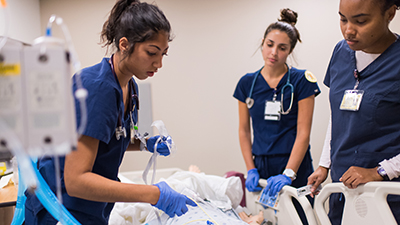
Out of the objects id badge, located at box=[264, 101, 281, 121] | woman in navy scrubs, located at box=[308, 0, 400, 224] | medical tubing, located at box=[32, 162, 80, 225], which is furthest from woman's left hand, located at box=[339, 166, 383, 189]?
medical tubing, located at box=[32, 162, 80, 225]

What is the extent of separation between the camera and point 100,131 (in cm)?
86

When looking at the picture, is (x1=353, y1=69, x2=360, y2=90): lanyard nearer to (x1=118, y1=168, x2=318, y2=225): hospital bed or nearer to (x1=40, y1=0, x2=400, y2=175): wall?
(x1=118, y1=168, x2=318, y2=225): hospital bed

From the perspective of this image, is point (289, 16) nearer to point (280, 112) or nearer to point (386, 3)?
point (280, 112)

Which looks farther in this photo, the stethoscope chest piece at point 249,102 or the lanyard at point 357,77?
the stethoscope chest piece at point 249,102

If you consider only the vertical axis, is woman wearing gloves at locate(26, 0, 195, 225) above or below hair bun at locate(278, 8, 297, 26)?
below

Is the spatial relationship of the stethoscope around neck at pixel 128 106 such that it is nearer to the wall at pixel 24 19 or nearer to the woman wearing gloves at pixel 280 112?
the woman wearing gloves at pixel 280 112

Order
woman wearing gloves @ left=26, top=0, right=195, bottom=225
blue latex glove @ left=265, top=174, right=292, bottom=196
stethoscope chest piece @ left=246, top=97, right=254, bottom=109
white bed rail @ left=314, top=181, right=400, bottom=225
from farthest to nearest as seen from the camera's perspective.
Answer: stethoscope chest piece @ left=246, top=97, right=254, bottom=109
blue latex glove @ left=265, top=174, right=292, bottom=196
white bed rail @ left=314, top=181, right=400, bottom=225
woman wearing gloves @ left=26, top=0, right=195, bottom=225

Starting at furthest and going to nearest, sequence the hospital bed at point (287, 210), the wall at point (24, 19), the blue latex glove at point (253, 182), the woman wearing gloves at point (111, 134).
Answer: the wall at point (24, 19), the blue latex glove at point (253, 182), the hospital bed at point (287, 210), the woman wearing gloves at point (111, 134)

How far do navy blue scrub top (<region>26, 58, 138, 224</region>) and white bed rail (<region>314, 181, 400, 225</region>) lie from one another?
94cm

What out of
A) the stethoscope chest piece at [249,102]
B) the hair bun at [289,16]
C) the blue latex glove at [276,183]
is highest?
the hair bun at [289,16]

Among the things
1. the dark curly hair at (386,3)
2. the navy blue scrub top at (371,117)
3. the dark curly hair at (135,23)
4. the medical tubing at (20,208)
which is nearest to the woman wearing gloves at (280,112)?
the navy blue scrub top at (371,117)

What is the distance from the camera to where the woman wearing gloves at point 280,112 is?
1966 millimetres

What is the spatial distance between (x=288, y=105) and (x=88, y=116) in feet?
4.73

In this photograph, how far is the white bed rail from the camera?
3.94 ft
